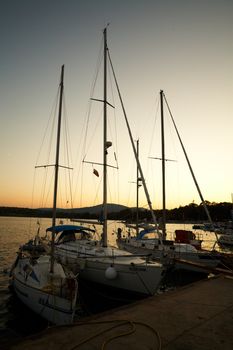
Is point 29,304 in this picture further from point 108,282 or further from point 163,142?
point 163,142

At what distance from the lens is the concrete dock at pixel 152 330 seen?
4.87 meters

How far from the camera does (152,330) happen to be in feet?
18.2

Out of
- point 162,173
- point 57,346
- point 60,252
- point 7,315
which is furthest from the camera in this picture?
point 162,173

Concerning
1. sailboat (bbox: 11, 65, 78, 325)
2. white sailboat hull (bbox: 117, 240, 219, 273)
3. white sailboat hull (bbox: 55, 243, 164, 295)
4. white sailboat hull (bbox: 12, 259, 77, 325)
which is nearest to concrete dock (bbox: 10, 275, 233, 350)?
white sailboat hull (bbox: 12, 259, 77, 325)

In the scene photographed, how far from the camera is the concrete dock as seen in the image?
192 inches

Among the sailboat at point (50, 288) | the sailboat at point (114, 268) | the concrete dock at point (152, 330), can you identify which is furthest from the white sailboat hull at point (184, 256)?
the concrete dock at point (152, 330)

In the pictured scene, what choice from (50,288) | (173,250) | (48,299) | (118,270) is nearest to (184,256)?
(173,250)

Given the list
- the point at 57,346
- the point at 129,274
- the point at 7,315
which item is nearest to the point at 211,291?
the point at 129,274

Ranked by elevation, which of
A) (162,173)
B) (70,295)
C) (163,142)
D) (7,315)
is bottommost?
(7,315)

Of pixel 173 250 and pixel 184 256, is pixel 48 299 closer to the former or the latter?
pixel 173 250

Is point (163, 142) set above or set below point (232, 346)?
above

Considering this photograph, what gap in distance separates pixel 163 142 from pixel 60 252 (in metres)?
13.6

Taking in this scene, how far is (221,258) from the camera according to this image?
18.4 m

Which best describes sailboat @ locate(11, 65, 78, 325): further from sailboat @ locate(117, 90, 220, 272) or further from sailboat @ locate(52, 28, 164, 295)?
sailboat @ locate(117, 90, 220, 272)
